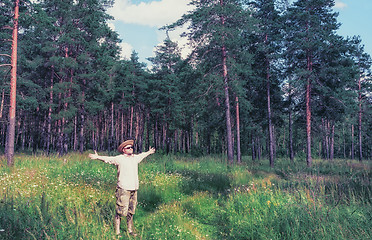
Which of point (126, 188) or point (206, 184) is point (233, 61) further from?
point (126, 188)

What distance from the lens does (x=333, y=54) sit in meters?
19.7

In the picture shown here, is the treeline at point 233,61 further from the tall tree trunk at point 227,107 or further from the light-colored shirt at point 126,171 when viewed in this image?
the light-colored shirt at point 126,171

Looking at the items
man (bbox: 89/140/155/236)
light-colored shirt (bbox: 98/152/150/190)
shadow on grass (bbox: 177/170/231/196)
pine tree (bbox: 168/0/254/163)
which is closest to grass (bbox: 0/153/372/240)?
shadow on grass (bbox: 177/170/231/196)

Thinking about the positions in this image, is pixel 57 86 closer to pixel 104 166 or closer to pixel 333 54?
pixel 104 166

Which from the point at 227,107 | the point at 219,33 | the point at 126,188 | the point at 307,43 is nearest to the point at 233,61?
the point at 219,33

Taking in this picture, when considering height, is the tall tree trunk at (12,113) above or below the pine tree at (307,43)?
below

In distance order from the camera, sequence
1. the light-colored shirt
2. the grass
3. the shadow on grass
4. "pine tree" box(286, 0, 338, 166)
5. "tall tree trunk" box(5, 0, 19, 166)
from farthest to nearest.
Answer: "pine tree" box(286, 0, 338, 166) → "tall tree trunk" box(5, 0, 19, 166) → the shadow on grass → the light-colored shirt → the grass

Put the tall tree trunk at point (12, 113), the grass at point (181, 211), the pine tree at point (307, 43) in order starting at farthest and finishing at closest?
the pine tree at point (307, 43)
the tall tree trunk at point (12, 113)
the grass at point (181, 211)

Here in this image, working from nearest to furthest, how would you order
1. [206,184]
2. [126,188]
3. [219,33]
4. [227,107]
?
[126,188] < [206,184] < [219,33] < [227,107]

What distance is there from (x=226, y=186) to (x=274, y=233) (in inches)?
226

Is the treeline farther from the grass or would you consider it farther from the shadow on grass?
the grass

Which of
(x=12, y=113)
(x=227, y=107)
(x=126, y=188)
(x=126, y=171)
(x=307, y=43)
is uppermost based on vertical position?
(x=307, y=43)

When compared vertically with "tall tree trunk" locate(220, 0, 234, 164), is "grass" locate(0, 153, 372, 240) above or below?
below

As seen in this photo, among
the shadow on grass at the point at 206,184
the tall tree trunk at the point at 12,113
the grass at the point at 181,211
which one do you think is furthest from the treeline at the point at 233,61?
the grass at the point at 181,211
